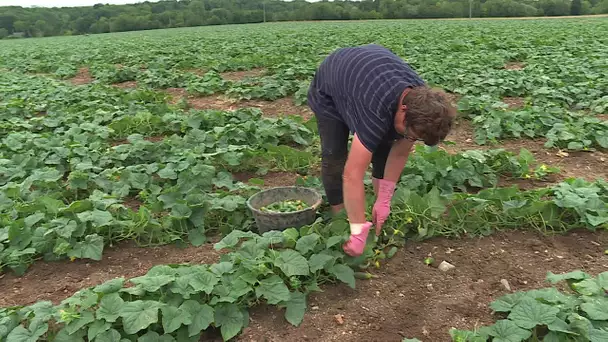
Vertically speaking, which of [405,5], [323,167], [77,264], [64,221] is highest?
[405,5]

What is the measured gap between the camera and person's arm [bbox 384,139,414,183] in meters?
3.08

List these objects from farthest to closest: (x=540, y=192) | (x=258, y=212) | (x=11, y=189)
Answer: (x=11, y=189)
(x=540, y=192)
(x=258, y=212)

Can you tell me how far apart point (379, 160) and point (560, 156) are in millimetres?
2585

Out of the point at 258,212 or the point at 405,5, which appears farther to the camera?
the point at 405,5

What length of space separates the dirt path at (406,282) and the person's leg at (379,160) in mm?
533

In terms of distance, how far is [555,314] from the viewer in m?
2.27

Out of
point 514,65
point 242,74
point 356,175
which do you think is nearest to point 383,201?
point 356,175

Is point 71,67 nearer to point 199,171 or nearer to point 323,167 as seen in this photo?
point 199,171

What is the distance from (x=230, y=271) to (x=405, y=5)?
6371 cm

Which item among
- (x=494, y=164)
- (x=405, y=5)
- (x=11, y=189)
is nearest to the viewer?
(x=11, y=189)

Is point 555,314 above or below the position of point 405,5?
below

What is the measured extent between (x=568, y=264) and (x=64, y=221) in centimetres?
329

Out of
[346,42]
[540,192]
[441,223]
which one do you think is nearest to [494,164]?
[540,192]

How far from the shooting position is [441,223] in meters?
3.46
